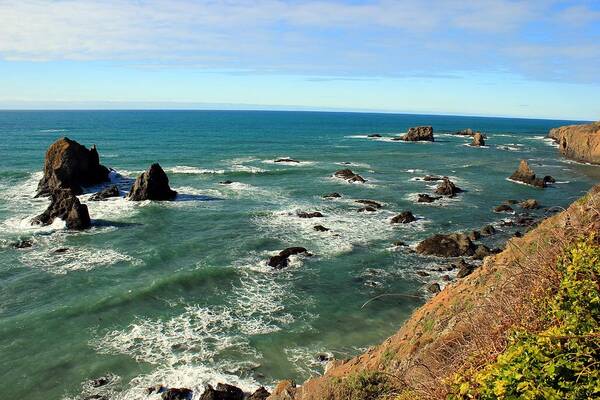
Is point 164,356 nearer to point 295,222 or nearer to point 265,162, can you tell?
point 295,222

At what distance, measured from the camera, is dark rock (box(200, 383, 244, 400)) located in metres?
17.6

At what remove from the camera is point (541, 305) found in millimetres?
7520

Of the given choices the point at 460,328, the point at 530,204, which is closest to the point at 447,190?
the point at 530,204

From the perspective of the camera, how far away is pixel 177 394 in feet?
59.2

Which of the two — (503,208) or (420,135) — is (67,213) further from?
(420,135)

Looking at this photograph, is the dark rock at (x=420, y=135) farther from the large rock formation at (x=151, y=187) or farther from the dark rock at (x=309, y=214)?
the large rock formation at (x=151, y=187)

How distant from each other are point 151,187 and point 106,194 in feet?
19.3

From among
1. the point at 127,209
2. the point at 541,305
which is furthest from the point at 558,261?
the point at 127,209

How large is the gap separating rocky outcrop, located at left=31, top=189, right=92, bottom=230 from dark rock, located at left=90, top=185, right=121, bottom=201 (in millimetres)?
7837

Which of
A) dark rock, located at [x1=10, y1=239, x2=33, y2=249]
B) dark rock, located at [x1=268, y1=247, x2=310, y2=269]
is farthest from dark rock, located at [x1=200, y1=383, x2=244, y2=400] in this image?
dark rock, located at [x1=10, y1=239, x2=33, y2=249]

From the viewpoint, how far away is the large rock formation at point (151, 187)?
5084 centimetres

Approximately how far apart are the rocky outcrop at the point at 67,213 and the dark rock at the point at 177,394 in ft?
87.7

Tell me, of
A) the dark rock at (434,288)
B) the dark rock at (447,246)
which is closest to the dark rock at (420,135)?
the dark rock at (447,246)

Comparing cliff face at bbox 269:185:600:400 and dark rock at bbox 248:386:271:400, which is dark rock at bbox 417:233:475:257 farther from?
dark rock at bbox 248:386:271:400
